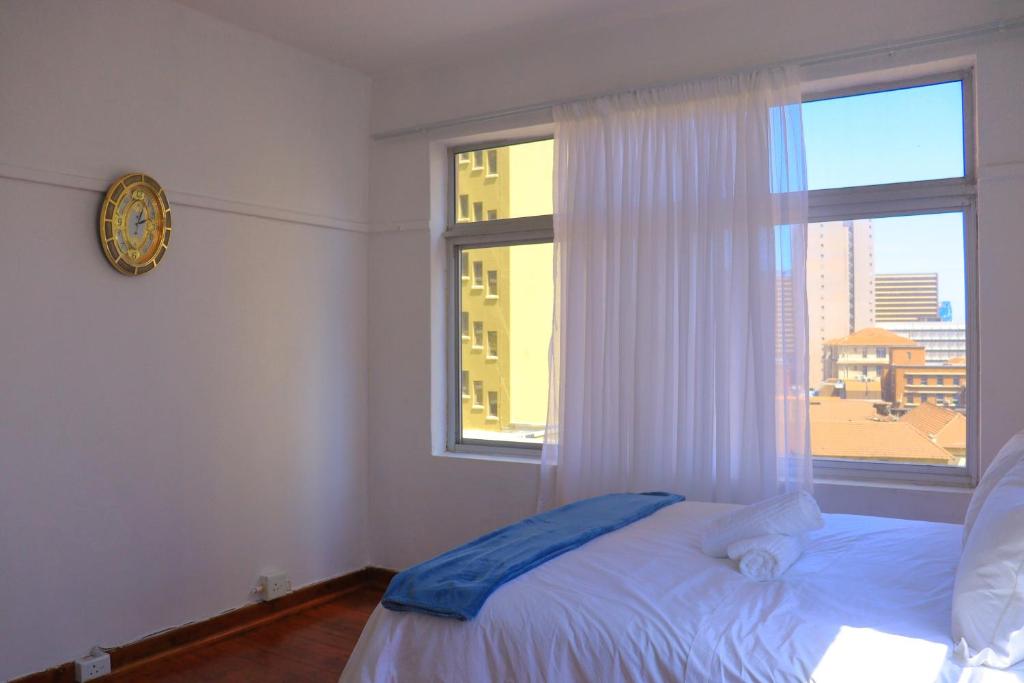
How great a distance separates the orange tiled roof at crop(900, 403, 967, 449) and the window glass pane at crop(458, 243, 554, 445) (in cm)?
174

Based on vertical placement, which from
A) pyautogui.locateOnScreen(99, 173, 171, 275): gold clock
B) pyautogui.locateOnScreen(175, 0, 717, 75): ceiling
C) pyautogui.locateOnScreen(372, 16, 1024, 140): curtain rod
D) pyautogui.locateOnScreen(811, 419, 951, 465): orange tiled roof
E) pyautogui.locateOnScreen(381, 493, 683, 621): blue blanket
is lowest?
pyautogui.locateOnScreen(381, 493, 683, 621): blue blanket

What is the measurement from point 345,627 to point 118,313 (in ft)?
5.82

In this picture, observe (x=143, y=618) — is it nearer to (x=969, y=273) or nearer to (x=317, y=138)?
(x=317, y=138)

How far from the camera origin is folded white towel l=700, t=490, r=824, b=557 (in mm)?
2475

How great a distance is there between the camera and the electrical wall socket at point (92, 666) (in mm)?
3287

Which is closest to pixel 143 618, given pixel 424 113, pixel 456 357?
pixel 456 357

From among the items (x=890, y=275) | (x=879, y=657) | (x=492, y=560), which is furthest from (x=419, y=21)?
(x=879, y=657)

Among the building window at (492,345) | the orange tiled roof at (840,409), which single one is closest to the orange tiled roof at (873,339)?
the orange tiled roof at (840,409)

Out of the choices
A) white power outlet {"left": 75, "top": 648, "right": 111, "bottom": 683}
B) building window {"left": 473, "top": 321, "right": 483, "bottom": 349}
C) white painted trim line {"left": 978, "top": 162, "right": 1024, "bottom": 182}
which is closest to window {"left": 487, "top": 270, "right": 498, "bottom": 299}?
building window {"left": 473, "top": 321, "right": 483, "bottom": 349}

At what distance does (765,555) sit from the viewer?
2.35 m

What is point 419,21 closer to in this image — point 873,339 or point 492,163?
point 492,163

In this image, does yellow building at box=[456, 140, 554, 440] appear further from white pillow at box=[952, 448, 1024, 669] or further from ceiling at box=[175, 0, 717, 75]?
white pillow at box=[952, 448, 1024, 669]

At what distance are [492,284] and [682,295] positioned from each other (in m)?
1.24

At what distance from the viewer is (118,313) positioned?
3518 mm
